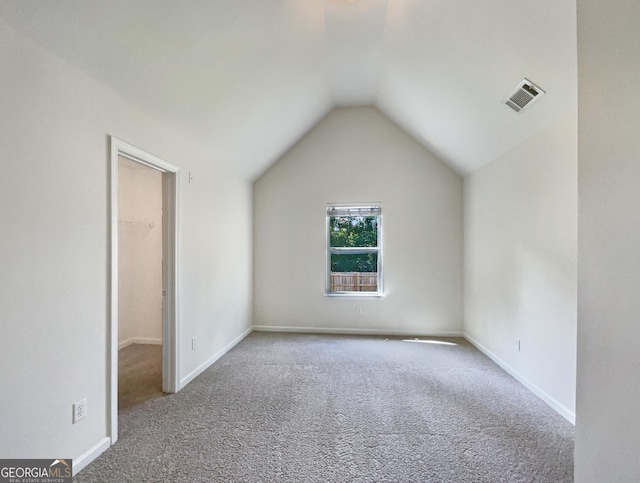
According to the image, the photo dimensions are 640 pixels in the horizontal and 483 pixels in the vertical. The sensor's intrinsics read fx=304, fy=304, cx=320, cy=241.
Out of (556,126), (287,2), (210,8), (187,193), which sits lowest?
(187,193)

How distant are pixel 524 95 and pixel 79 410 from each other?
3.92 metres

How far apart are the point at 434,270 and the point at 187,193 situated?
12.0 ft

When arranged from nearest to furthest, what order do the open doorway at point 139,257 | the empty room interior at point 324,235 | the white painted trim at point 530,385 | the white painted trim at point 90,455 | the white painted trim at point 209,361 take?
the empty room interior at point 324,235 < the white painted trim at point 90,455 < the white painted trim at point 530,385 < the white painted trim at point 209,361 < the open doorway at point 139,257

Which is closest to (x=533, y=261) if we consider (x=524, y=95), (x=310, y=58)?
(x=524, y=95)

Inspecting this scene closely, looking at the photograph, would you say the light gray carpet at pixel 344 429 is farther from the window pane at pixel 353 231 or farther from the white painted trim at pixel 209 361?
the window pane at pixel 353 231

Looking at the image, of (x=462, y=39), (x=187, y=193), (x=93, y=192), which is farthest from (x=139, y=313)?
(x=462, y=39)

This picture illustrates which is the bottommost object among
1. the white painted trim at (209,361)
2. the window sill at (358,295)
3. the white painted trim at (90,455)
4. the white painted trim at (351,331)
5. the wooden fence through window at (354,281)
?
the white painted trim at (351,331)

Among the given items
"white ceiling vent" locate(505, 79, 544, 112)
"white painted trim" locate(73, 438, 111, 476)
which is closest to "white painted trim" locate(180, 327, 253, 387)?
"white painted trim" locate(73, 438, 111, 476)

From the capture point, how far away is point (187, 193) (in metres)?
3.13

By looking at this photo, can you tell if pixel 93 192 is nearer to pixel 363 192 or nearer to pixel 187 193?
pixel 187 193

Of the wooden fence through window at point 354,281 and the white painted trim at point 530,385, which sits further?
the wooden fence through window at point 354,281

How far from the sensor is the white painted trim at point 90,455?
1.81 metres

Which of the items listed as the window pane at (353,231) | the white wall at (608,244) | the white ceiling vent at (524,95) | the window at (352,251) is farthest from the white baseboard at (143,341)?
the white ceiling vent at (524,95)

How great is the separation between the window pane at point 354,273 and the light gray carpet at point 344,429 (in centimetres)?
162
